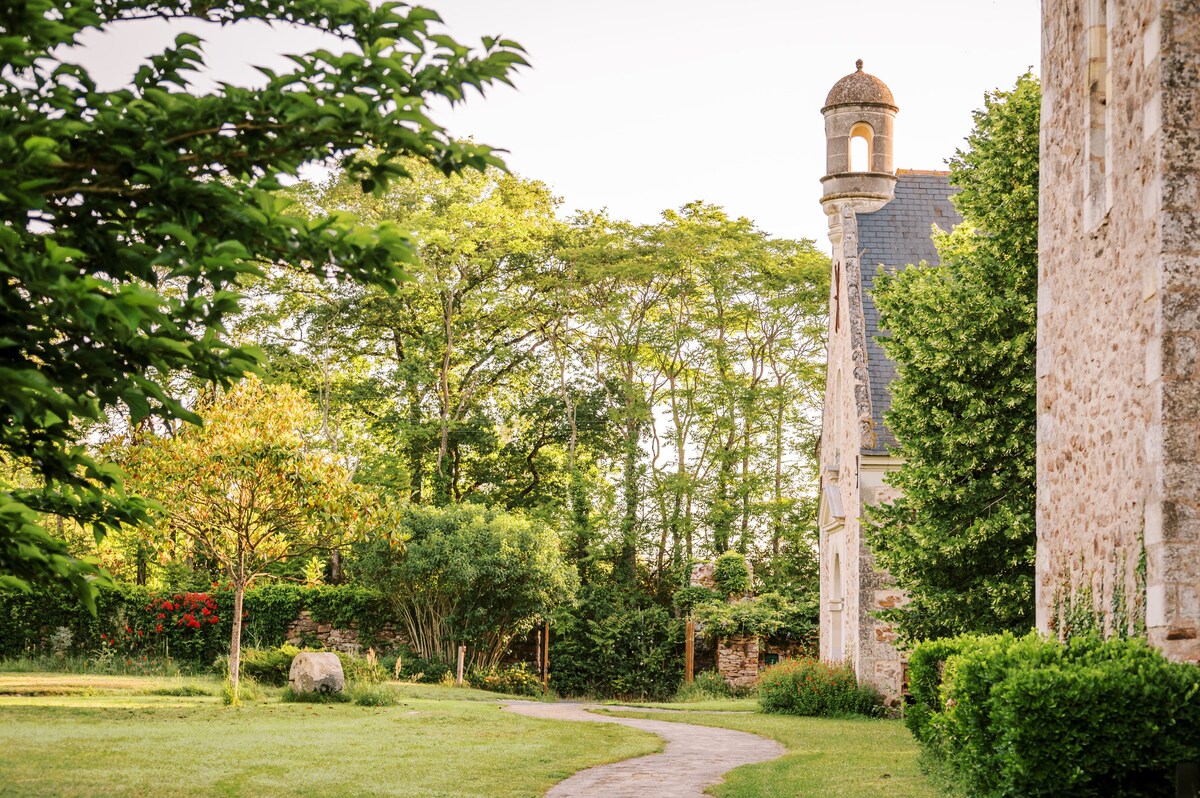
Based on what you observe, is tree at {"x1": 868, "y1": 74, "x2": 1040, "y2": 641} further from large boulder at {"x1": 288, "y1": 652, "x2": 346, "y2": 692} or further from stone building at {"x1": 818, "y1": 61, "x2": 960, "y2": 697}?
large boulder at {"x1": 288, "y1": 652, "x2": 346, "y2": 692}

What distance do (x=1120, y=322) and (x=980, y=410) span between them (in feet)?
21.0

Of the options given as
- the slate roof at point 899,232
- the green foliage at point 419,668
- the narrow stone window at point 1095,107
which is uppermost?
the slate roof at point 899,232

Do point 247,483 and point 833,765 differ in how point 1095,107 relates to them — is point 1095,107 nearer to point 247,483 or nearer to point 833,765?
point 833,765

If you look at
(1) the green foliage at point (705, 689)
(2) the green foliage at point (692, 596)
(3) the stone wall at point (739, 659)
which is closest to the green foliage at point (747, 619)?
(3) the stone wall at point (739, 659)

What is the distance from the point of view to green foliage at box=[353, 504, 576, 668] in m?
28.0

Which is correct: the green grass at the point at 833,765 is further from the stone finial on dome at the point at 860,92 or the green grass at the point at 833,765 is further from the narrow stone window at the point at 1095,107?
the stone finial on dome at the point at 860,92

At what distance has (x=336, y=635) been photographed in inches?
1182

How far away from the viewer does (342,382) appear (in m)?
35.8

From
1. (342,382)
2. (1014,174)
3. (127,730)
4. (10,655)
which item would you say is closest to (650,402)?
(342,382)

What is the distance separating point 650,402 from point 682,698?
1055 cm

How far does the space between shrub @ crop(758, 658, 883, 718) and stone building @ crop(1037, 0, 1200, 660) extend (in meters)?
10.0

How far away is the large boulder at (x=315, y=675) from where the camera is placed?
1928 cm

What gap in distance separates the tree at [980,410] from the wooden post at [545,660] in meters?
14.9

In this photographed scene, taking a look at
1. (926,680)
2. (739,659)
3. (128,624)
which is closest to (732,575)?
(739,659)
